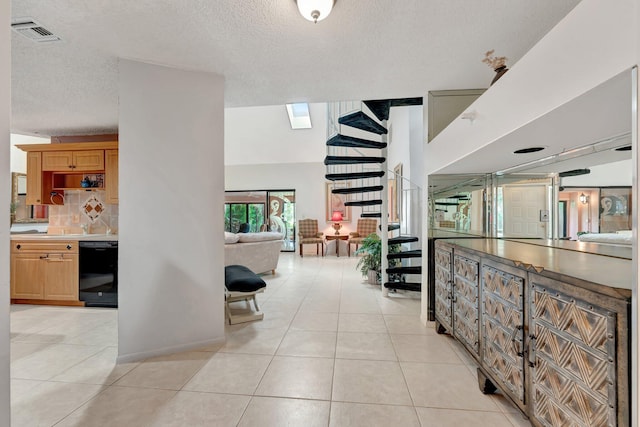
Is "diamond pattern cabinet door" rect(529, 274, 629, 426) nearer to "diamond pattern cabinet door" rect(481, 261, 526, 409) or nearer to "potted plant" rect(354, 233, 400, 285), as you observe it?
"diamond pattern cabinet door" rect(481, 261, 526, 409)

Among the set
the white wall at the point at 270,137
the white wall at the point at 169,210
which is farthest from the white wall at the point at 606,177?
the white wall at the point at 270,137

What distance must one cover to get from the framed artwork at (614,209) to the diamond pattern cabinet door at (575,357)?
516 millimetres

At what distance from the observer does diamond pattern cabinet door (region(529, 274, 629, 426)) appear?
92cm

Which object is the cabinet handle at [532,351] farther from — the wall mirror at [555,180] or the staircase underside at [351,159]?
the staircase underside at [351,159]

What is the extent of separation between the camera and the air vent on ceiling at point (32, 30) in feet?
5.78

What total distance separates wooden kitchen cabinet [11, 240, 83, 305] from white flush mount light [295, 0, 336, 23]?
3891mm

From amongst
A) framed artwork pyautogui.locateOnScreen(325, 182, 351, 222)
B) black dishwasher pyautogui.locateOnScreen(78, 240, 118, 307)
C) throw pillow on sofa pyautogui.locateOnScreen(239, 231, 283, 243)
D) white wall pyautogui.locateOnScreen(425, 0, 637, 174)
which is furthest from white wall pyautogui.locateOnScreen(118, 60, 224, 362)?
framed artwork pyautogui.locateOnScreen(325, 182, 351, 222)

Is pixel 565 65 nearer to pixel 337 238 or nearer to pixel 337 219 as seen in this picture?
pixel 337 238

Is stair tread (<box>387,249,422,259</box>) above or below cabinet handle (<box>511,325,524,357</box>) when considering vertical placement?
above

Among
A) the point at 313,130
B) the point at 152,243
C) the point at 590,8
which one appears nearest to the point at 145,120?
the point at 152,243

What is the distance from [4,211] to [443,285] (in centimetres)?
283

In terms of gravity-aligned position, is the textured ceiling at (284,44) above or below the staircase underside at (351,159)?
above

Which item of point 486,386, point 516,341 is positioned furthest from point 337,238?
point 516,341

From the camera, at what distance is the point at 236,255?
4.83m
